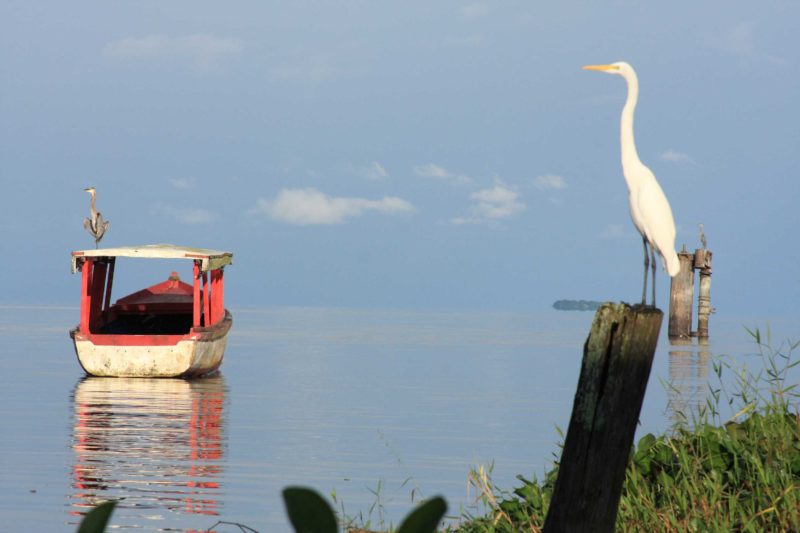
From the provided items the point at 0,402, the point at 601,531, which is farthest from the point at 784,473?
the point at 0,402

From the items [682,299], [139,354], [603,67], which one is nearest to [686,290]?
[682,299]

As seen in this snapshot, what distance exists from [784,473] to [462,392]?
73.4 ft

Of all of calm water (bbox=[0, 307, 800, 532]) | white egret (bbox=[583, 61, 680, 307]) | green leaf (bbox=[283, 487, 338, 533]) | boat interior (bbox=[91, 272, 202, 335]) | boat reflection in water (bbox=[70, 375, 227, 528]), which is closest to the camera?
green leaf (bbox=[283, 487, 338, 533])

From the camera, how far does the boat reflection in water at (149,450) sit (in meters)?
11.0

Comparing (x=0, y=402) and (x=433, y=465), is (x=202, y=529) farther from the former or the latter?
(x=0, y=402)

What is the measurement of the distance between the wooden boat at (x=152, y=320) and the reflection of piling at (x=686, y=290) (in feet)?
59.6

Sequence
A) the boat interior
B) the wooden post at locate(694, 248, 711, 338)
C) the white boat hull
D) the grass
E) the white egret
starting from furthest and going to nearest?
the wooden post at locate(694, 248, 711, 338) < the boat interior < the white boat hull < the white egret < the grass

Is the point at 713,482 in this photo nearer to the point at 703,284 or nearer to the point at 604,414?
the point at 604,414

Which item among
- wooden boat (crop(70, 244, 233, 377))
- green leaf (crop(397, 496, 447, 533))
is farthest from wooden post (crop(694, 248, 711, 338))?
green leaf (crop(397, 496, 447, 533))

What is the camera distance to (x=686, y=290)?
40.1 m

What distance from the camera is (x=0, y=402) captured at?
24344 millimetres

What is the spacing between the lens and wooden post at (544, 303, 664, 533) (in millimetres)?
4691

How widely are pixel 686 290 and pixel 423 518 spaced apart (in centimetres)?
4024

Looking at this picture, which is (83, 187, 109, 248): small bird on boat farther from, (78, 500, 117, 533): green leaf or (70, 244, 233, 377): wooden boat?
(78, 500, 117, 533): green leaf
